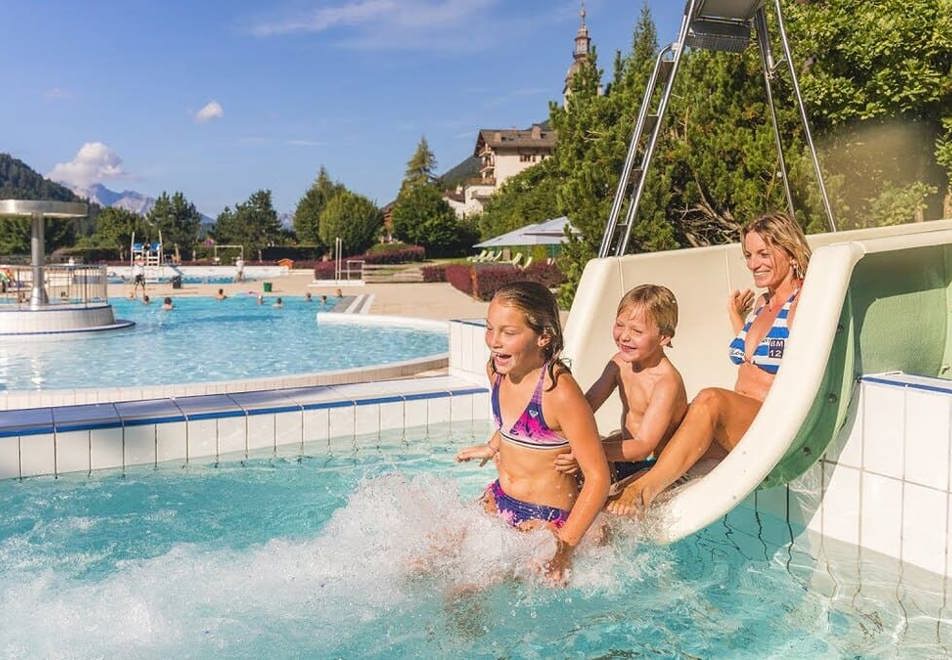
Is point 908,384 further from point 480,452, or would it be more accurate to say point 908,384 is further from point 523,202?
point 523,202

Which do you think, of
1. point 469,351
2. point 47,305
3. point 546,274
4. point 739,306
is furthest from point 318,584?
point 546,274

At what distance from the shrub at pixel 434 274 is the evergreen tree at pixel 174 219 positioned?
117 ft

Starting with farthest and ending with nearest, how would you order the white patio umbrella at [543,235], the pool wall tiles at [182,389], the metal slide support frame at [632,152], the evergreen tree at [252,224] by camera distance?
the evergreen tree at [252,224], the white patio umbrella at [543,235], the pool wall tiles at [182,389], the metal slide support frame at [632,152]

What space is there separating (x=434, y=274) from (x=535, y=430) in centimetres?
2964

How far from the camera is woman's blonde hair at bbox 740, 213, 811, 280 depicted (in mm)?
3629

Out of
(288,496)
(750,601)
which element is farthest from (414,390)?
(750,601)

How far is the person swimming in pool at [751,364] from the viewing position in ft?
10.7

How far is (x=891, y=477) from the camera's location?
11.4 feet

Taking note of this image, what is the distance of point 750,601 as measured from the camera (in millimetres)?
3488

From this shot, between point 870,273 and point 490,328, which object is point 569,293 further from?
point 490,328

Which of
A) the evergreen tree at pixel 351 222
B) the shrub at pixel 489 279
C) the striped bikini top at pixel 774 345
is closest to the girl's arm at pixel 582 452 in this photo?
the striped bikini top at pixel 774 345

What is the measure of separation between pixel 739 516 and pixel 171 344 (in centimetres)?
1147

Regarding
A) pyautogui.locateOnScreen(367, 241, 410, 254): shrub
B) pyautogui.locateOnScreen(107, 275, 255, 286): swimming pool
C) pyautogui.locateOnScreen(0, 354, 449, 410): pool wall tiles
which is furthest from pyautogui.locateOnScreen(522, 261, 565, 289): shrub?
pyautogui.locateOnScreen(367, 241, 410, 254): shrub

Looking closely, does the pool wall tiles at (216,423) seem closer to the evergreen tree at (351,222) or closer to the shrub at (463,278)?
the shrub at (463,278)
